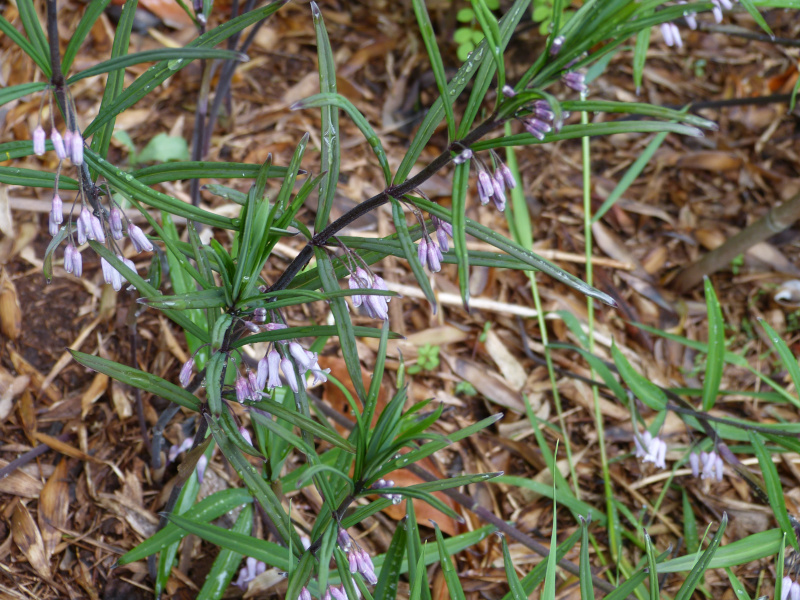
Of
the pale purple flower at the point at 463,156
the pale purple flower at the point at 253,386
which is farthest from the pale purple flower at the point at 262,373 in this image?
the pale purple flower at the point at 463,156

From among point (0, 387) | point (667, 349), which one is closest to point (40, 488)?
point (0, 387)

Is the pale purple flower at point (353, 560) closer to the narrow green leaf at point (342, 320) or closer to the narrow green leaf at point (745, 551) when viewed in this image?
the narrow green leaf at point (342, 320)

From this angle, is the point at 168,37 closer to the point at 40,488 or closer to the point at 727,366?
the point at 40,488

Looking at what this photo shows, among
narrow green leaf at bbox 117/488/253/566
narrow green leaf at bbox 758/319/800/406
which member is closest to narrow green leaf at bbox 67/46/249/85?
narrow green leaf at bbox 117/488/253/566

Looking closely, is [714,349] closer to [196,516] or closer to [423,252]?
[423,252]

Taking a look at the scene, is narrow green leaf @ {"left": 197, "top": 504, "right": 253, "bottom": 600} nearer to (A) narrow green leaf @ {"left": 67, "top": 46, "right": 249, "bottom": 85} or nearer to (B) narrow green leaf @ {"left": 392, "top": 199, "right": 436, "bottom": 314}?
(B) narrow green leaf @ {"left": 392, "top": 199, "right": 436, "bottom": 314}

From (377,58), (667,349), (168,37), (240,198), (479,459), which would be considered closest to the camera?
(240,198)
